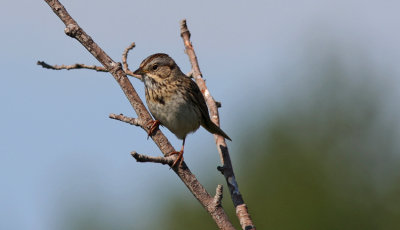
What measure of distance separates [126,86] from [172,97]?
2567 millimetres

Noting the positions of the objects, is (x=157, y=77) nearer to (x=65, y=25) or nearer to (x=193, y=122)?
(x=193, y=122)

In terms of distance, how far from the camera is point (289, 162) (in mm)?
28203

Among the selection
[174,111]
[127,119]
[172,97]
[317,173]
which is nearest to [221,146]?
[127,119]

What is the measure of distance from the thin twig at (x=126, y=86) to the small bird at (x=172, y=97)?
7.36 ft

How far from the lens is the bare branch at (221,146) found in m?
5.46

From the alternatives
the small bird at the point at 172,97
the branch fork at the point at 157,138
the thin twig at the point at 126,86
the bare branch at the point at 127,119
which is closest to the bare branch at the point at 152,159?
the branch fork at the point at 157,138

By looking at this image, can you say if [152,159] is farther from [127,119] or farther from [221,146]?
[221,146]

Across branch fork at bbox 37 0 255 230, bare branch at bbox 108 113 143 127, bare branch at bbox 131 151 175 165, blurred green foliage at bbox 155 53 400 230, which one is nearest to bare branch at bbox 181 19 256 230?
branch fork at bbox 37 0 255 230

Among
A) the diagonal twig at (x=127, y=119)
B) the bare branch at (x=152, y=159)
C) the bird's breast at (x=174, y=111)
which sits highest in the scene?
the bird's breast at (x=174, y=111)

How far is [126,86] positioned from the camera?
5.92m

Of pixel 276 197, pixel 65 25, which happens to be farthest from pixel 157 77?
pixel 276 197

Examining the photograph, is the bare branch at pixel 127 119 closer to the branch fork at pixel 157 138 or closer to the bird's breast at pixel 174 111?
the branch fork at pixel 157 138

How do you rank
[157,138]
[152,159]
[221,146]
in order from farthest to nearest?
[221,146] → [157,138] → [152,159]

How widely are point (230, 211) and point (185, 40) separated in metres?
18.1
